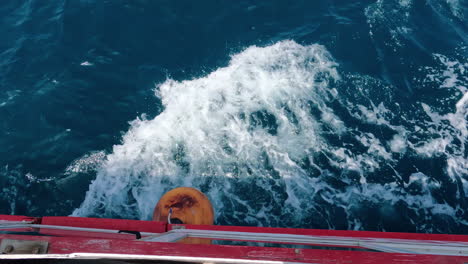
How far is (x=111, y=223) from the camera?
21.0 feet

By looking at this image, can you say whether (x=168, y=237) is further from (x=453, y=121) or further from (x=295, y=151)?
(x=453, y=121)

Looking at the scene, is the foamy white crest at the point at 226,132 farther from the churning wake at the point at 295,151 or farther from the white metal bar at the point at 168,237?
the white metal bar at the point at 168,237

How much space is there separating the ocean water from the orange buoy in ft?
3.46

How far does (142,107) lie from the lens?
11.2m

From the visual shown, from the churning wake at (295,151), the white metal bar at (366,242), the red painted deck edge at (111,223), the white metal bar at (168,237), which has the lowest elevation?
the white metal bar at (366,242)

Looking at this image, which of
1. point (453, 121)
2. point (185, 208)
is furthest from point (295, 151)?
point (453, 121)

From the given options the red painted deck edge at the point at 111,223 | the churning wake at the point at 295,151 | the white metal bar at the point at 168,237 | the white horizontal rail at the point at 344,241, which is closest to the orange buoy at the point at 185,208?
the churning wake at the point at 295,151

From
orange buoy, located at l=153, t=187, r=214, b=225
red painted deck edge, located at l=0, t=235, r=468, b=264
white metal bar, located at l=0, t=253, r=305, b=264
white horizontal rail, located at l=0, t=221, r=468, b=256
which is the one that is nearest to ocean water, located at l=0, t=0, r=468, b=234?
orange buoy, located at l=153, t=187, r=214, b=225

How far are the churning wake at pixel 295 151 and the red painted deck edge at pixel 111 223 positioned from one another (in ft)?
9.39

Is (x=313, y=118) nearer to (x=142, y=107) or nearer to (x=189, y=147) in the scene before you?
(x=189, y=147)

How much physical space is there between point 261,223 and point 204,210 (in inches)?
71.1

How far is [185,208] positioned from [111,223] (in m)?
2.08

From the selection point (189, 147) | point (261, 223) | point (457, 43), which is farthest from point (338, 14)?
point (261, 223)

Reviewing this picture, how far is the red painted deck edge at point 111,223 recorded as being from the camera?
244 inches
